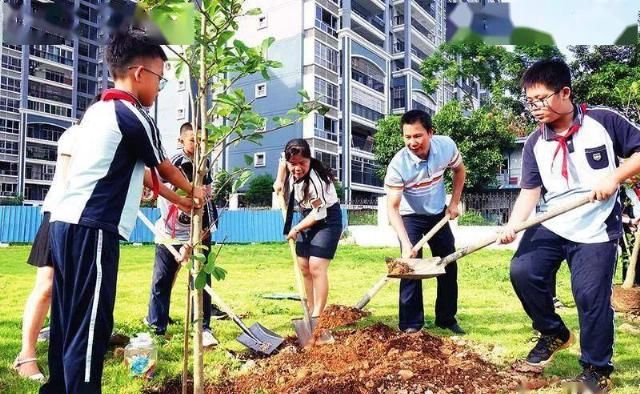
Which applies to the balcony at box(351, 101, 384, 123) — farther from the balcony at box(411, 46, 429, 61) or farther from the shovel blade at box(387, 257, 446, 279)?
the shovel blade at box(387, 257, 446, 279)

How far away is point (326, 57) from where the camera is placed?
33.2 meters

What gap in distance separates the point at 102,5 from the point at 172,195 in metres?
1.27

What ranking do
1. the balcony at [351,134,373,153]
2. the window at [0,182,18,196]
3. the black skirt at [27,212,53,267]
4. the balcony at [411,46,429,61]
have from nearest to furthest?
1. the black skirt at [27,212,53,267]
2. the balcony at [351,134,373,153]
3. the window at [0,182,18,196]
4. the balcony at [411,46,429,61]

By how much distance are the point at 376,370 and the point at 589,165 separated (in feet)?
5.78

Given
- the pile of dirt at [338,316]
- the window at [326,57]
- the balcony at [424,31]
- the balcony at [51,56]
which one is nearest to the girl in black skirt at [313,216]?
the pile of dirt at [338,316]

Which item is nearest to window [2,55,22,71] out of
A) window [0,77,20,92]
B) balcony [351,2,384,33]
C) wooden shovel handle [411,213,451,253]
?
window [0,77,20,92]

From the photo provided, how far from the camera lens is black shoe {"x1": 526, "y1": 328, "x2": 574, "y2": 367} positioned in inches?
136

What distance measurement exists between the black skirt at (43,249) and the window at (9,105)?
→ 4580cm

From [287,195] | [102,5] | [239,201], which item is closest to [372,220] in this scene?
[239,201]

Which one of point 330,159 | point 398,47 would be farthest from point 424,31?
point 330,159

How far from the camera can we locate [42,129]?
45.1 metres

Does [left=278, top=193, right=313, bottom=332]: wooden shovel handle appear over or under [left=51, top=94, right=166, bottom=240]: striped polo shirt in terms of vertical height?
under

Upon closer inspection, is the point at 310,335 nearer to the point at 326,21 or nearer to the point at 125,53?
the point at 125,53

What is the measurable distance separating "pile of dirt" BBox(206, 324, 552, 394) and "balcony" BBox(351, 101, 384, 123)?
3222cm
